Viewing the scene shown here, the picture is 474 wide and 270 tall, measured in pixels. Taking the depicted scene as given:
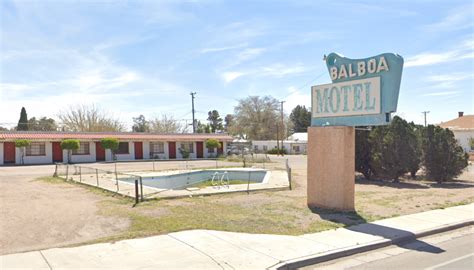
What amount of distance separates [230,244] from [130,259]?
2.08 m

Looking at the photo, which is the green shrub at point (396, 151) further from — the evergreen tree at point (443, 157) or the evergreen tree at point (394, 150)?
the evergreen tree at point (443, 157)

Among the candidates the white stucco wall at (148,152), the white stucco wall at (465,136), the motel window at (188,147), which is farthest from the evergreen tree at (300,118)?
the white stucco wall at (148,152)

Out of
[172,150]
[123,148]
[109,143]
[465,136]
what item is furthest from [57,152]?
[465,136]

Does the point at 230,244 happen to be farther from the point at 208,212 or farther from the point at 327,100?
the point at 327,100

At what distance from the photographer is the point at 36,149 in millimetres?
40781

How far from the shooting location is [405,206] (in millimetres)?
13297

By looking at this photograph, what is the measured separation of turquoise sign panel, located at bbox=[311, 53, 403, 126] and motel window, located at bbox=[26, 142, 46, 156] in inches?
1382

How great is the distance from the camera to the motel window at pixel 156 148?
48.3 metres

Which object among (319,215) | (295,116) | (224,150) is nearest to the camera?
(319,215)

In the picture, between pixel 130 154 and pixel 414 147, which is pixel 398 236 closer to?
pixel 414 147

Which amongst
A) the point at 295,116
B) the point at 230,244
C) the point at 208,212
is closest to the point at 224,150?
the point at 208,212

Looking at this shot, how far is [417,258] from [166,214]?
6603mm

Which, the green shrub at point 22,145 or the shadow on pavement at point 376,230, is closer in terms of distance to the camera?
the shadow on pavement at point 376,230

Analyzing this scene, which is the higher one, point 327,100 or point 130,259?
point 327,100
